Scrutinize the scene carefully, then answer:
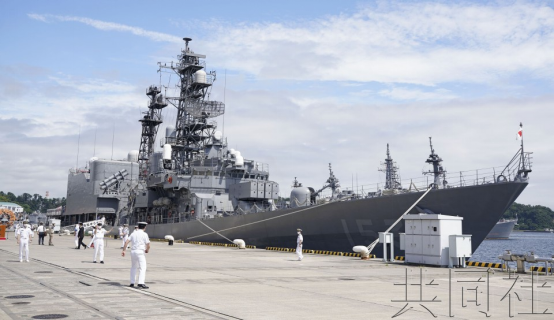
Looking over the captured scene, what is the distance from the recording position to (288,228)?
73.3 ft

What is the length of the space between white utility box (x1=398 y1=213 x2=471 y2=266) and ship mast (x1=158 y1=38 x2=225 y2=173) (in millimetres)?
20157

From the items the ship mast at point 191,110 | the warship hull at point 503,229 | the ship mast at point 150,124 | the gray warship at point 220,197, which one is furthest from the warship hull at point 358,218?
the warship hull at point 503,229

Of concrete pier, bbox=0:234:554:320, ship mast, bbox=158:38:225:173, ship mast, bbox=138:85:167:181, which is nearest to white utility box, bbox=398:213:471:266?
concrete pier, bbox=0:234:554:320

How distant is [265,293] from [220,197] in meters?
19.9

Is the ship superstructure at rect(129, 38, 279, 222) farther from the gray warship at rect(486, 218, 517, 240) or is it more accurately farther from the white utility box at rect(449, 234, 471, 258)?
the gray warship at rect(486, 218, 517, 240)

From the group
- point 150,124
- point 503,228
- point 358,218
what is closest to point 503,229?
point 503,228

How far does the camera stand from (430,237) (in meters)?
14.7

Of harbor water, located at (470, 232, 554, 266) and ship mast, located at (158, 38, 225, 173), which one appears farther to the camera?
harbor water, located at (470, 232, 554, 266)

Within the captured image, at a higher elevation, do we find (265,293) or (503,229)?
(503,229)

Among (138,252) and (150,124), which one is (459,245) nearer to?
(138,252)

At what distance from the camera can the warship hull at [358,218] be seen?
16656mm

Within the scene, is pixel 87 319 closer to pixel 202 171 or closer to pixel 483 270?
pixel 483 270

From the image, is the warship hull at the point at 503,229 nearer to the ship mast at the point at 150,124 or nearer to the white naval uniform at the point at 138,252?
the ship mast at the point at 150,124

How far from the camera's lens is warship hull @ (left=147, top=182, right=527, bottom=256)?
656 inches
